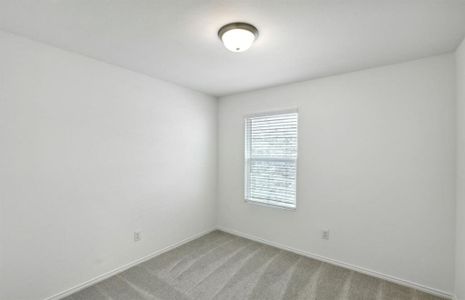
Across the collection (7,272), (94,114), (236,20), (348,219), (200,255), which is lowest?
(200,255)

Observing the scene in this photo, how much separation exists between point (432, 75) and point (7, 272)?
441 centimetres

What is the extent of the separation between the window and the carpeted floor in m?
0.84

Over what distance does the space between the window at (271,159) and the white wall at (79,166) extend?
3.66ft

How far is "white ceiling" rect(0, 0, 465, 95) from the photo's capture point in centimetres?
154

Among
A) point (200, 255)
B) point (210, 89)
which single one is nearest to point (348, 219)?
point (200, 255)

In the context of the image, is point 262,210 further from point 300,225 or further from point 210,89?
point 210,89

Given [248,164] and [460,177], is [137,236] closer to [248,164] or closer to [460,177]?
[248,164]

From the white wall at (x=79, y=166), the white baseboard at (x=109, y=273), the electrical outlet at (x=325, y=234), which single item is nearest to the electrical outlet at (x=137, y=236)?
the white wall at (x=79, y=166)

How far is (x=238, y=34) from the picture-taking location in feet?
5.79

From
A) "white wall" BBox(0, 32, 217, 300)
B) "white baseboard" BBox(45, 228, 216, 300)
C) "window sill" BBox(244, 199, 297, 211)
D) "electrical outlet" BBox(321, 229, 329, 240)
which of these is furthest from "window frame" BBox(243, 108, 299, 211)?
"white baseboard" BBox(45, 228, 216, 300)

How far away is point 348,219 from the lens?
2777 mm

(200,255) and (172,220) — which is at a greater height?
(172,220)

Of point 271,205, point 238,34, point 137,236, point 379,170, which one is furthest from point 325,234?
point 238,34

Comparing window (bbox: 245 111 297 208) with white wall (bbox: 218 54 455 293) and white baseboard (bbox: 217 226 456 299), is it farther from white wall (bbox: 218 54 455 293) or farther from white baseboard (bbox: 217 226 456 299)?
white baseboard (bbox: 217 226 456 299)
